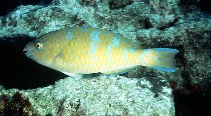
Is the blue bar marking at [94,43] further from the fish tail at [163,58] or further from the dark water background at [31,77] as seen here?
the dark water background at [31,77]

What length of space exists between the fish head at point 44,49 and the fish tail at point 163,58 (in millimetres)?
1258

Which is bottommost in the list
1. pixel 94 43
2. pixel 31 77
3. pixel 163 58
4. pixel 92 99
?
pixel 31 77

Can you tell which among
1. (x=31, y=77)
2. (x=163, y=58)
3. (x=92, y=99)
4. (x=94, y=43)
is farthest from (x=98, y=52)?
(x=31, y=77)

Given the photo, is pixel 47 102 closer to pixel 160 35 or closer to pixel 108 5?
pixel 160 35

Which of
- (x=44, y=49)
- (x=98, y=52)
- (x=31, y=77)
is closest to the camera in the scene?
(x=98, y=52)

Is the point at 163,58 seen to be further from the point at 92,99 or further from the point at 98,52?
the point at 92,99

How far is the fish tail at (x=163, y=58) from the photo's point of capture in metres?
2.70

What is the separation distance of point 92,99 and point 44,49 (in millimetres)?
974

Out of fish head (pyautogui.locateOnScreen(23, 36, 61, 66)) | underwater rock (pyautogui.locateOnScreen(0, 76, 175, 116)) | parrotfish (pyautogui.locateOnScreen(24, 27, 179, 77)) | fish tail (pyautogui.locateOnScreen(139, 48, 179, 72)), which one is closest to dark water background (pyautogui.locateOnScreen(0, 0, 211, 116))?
underwater rock (pyautogui.locateOnScreen(0, 76, 175, 116))

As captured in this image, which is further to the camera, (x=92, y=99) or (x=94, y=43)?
(x=92, y=99)

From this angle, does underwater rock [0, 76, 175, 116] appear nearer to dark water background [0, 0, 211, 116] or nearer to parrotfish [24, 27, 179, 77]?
parrotfish [24, 27, 179, 77]

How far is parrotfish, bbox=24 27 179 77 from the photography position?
107 inches

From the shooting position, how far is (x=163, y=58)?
273 cm

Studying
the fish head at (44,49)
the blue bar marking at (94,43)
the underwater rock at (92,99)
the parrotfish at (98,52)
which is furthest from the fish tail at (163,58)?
the fish head at (44,49)
